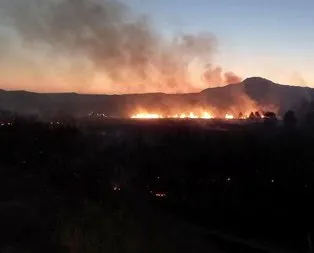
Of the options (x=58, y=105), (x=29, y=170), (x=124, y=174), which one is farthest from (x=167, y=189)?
(x=58, y=105)

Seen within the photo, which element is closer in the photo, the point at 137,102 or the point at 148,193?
the point at 148,193

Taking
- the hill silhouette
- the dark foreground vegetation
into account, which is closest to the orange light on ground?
the hill silhouette

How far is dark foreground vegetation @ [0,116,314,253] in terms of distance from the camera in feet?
46.1

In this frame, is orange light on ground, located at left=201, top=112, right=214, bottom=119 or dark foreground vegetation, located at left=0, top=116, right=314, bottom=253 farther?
orange light on ground, located at left=201, top=112, right=214, bottom=119

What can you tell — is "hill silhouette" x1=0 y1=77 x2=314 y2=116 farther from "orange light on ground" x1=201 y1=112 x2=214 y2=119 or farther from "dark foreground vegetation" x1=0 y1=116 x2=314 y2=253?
"dark foreground vegetation" x1=0 y1=116 x2=314 y2=253

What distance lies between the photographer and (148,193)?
3672 cm

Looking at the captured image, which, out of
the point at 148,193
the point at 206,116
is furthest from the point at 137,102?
the point at 148,193

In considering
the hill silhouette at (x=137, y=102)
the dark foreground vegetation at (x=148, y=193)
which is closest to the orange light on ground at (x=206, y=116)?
the hill silhouette at (x=137, y=102)

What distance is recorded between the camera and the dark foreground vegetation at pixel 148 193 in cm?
1404

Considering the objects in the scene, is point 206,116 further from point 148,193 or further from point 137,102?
point 148,193

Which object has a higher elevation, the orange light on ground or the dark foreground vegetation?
the orange light on ground

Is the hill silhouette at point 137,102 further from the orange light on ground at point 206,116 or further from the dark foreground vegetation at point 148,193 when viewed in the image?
the dark foreground vegetation at point 148,193

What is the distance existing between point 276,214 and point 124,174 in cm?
1407

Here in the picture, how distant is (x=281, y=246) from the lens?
28.1 metres
